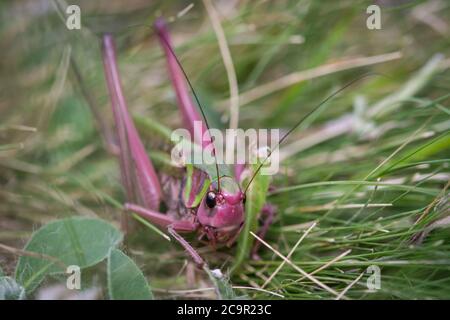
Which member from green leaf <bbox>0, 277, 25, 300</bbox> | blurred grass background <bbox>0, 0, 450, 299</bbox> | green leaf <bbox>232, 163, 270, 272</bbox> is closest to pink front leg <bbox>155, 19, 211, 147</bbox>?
blurred grass background <bbox>0, 0, 450, 299</bbox>

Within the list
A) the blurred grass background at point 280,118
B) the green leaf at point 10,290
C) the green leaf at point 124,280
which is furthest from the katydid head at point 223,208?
the green leaf at point 10,290

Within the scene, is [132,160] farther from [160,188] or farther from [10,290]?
[10,290]

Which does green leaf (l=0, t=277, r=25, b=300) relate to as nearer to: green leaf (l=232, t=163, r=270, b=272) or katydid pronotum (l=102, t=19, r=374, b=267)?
katydid pronotum (l=102, t=19, r=374, b=267)

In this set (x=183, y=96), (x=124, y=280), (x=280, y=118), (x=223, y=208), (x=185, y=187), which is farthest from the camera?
(x=280, y=118)

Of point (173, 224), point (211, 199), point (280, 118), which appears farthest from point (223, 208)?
point (280, 118)

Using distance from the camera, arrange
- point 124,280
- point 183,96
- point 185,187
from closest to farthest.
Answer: point 124,280 → point 185,187 → point 183,96
